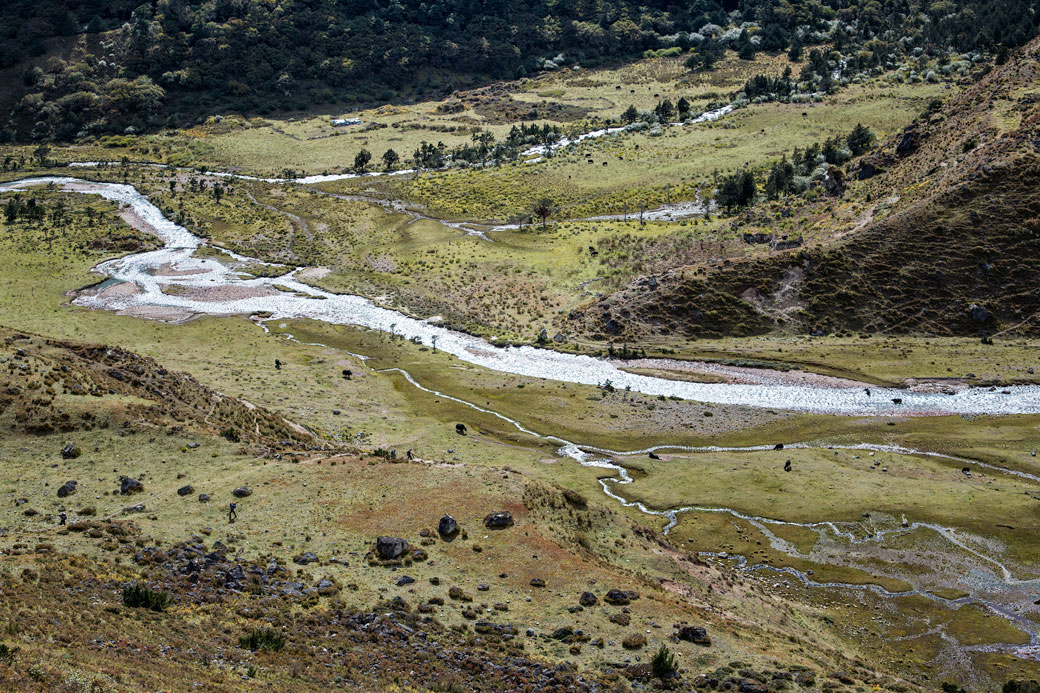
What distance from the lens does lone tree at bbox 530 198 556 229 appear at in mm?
141175

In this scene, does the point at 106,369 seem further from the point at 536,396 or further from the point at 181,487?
the point at 536,396

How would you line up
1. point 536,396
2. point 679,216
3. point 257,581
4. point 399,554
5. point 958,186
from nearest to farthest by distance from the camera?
point 257,581
point 399,554
point 536,396
point 958,186
point 679,216

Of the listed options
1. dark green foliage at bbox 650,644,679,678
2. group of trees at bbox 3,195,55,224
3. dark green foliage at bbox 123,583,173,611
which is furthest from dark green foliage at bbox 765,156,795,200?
group of trees at bbox 3,195,55,224

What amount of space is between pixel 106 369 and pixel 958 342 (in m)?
81.7

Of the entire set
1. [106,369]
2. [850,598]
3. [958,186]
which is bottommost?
[850,598]

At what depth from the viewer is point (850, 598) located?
5106 cm

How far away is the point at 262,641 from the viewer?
3434 centimetres

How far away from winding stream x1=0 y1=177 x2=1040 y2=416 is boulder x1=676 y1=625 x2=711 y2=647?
146ft

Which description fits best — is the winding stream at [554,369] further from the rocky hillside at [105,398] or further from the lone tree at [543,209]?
the lone tree at [543,209]

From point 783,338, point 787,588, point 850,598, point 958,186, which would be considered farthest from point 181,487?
point 958,186

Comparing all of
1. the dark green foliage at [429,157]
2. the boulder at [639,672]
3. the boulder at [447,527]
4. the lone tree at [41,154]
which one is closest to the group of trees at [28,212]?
the lone tree at [41,154]

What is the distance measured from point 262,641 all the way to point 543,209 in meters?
113

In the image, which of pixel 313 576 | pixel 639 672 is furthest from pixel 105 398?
pixel 639 672

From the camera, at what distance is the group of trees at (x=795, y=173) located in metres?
133
